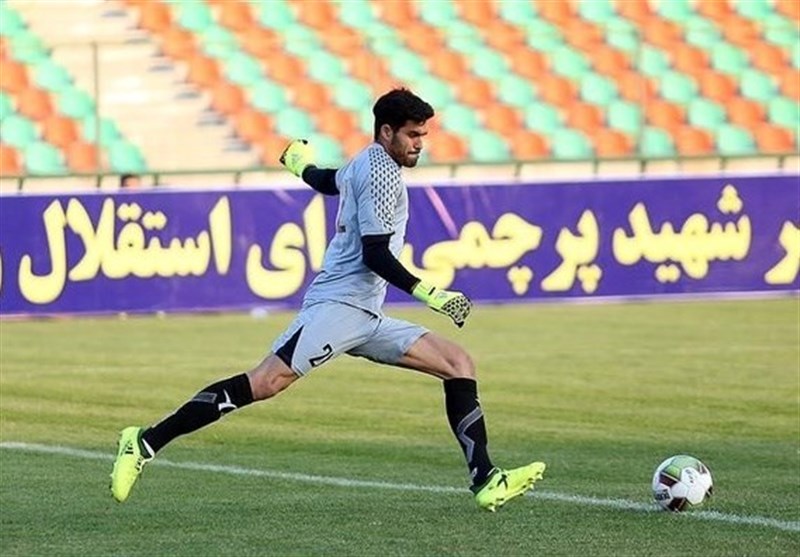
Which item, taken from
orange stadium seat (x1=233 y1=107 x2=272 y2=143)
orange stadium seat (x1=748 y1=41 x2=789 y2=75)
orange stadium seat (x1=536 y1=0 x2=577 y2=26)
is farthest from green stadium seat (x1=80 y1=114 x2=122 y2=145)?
orange stadium seat (x1=748 y1=41 x2=789 y2=75)

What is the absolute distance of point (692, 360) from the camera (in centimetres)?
1589

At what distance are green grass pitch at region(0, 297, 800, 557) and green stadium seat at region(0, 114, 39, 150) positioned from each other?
1.83 meters

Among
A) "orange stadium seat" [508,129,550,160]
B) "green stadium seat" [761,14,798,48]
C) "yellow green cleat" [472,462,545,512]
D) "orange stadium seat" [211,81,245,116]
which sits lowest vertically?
"orange stadium seat" [508,129,550,160]

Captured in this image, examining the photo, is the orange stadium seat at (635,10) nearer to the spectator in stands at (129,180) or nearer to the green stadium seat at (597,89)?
the green stadium seat at (597,89)

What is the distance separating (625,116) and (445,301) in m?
13.2

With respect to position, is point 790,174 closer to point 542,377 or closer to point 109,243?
point 542,377

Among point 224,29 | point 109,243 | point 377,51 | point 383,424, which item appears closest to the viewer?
point 383,424

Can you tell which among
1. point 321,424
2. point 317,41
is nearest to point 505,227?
point 317,41

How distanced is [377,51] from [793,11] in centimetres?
642

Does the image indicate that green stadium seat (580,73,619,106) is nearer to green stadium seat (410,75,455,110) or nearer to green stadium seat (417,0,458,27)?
green stadium seat (410,75,455,110)

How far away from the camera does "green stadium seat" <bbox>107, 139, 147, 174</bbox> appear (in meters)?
18.4

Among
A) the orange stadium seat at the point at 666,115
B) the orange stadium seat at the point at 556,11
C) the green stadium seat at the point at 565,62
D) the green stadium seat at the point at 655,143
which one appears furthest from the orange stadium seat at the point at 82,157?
the orange stadium seat at the point at 556,11

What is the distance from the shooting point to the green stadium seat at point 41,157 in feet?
64.3

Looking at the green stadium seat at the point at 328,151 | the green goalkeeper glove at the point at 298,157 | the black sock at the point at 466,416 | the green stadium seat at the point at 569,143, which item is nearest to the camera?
the black sock at the point at 466,416
